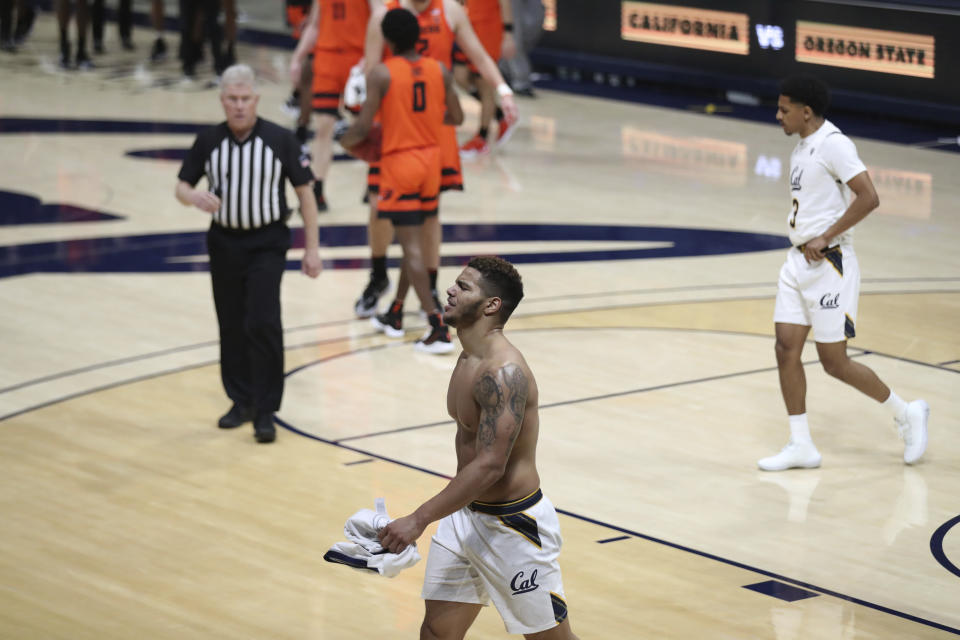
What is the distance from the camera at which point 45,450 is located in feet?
21.4

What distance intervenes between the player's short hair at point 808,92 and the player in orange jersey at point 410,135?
2.43m

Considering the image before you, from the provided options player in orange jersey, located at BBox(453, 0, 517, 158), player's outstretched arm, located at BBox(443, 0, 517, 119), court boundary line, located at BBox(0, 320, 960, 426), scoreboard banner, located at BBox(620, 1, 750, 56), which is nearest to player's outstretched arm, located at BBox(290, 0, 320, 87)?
player's outstretched arm, located at BBox(443, 0, 517, 119)

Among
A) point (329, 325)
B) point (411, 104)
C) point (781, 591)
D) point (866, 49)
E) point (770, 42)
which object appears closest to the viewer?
point (781, 591)

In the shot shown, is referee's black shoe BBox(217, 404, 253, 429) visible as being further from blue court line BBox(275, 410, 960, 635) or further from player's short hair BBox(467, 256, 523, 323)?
player's short hair BBox(467, 256, 523, 323)

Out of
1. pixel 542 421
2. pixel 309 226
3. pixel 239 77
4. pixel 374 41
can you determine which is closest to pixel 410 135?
pixel 374 41

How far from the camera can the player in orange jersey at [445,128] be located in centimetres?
830

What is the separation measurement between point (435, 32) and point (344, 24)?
54.2 inches

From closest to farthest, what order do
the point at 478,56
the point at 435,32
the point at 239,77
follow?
the point at 239,77 → the point at 478,56 → the point at 435,32

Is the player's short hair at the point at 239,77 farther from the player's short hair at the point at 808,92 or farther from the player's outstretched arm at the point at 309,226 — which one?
the player's short hair at the point at 808,92

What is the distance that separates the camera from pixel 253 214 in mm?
6586

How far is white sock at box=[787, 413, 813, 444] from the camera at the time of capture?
6.22m

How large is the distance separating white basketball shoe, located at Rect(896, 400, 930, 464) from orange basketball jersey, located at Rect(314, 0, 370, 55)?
19.3 feet

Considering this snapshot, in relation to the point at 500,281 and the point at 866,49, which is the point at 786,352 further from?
the point at 866,49

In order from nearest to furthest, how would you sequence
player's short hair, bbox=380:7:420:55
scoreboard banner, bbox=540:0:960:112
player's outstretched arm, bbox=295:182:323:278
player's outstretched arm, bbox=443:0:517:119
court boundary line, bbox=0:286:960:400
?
player's outstretched arm, bbox=295:182:323:278
court boundary line, bbox=0:286:960:400
player's short hair, bbox=380:7:420:55
player's outstretched arm, bbox=443:0:517:119
scoreboard banner, bbox=540:0:960:112
